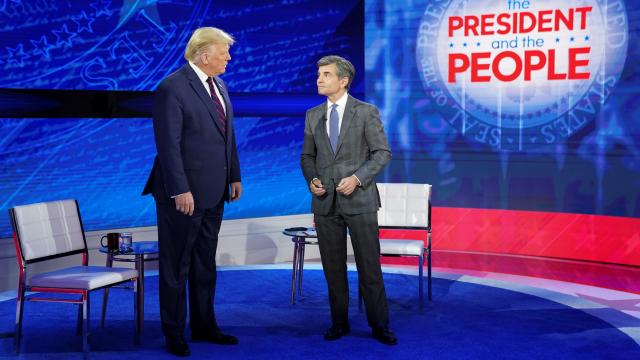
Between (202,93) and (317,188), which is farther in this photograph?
(317,188)

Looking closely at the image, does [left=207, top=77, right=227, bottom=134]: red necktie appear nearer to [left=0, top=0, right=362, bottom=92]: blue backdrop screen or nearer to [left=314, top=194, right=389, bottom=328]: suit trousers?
[left=314, top=194, right=389, bottom=328]: suit trousers

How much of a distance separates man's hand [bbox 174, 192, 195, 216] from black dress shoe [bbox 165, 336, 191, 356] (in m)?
0.67

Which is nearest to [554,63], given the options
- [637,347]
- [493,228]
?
[493,228]

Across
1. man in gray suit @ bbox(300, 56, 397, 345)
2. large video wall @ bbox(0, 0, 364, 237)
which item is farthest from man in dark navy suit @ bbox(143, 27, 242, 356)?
large video wall @ bbox(0, 0, 364, 237)

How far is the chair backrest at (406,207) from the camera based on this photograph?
17.7 ft

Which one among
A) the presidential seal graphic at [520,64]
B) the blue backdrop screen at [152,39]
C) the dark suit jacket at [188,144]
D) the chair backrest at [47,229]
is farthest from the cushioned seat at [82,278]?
the presidential seal graphic at [520,64]

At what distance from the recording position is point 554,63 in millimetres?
6676

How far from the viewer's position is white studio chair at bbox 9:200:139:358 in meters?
4.09

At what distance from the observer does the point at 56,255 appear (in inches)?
177

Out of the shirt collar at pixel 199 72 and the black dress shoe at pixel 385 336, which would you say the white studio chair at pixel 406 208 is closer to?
the black dress shoe at pixel 385 336

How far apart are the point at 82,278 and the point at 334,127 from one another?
4.93 feet

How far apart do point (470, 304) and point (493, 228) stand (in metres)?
1.83

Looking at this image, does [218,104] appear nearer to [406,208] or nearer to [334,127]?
[334,127]

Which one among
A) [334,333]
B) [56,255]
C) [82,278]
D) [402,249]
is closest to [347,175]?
[334,333]
